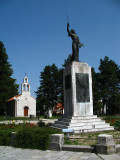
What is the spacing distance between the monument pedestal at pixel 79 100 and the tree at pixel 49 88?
3233cm

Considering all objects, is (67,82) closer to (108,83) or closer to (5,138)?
(5,138)

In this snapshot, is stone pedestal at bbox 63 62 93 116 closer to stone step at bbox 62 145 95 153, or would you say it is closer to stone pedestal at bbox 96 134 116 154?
stone step at bbox 62 145 95 153

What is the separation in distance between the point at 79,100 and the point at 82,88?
969 mm

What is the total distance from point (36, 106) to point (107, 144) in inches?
1798

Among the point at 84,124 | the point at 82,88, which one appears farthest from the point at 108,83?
the point at 84,124

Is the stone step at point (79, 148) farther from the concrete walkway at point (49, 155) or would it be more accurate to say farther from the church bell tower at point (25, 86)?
the church bell tower at point (25, 86)

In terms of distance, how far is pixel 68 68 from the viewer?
14602mm

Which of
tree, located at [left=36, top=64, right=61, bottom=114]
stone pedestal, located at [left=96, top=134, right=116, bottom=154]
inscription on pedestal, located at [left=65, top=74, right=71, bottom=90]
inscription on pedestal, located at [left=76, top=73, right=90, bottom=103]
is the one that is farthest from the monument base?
tree, located at [left=36, top=64, right=61, bottom=114]

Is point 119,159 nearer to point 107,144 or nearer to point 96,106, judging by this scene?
point 107,144

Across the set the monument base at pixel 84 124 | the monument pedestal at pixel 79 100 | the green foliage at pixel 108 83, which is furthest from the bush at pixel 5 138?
the green foliage at pixel 108 83

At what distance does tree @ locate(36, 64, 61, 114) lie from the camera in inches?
1833

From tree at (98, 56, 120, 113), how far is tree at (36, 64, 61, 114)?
12014 mm

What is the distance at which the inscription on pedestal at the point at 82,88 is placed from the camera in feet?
44.8

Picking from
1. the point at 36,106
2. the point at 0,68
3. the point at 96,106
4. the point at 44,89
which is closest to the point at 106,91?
the point at 96,106
